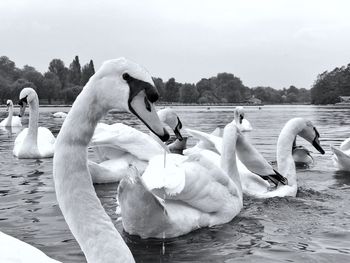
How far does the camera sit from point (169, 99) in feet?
365

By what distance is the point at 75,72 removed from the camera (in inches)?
4176

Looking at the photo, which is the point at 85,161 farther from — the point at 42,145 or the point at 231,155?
the point at 42,145

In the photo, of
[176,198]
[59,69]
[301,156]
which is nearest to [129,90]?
[176,198]

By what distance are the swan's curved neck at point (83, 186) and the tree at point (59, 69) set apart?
103 m

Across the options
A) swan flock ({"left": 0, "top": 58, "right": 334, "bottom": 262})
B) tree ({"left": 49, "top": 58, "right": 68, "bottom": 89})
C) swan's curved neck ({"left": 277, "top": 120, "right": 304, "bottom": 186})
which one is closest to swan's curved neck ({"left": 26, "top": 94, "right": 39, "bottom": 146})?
swan flock ({"left": 0, "top": 58, "right": 334, "bottom": 262})

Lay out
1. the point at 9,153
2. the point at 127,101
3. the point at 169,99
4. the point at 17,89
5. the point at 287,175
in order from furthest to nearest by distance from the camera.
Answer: the point at 169,99 → the point at 17,89 → the point at 9,153 → the point at 287,175 → the point at 127,101

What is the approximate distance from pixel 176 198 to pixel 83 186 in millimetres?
2125

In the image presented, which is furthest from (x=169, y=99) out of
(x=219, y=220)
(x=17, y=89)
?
(x=219, y=220)

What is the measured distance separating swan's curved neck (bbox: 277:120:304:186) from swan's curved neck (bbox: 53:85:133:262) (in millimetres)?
4596

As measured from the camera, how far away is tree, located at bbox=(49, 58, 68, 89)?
349 ft

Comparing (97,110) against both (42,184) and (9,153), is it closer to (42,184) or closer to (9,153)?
(42,184)

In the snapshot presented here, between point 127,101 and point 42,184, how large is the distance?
5483mm

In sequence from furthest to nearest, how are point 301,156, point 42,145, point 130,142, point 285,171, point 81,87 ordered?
point 81,87
point 42,145
point 301,156
point 130,142
point 285,171

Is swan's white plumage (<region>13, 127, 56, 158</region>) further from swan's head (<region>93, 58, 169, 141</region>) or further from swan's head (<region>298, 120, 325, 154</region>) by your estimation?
swan's head (<region>93, 58, 169, 141</region>)
